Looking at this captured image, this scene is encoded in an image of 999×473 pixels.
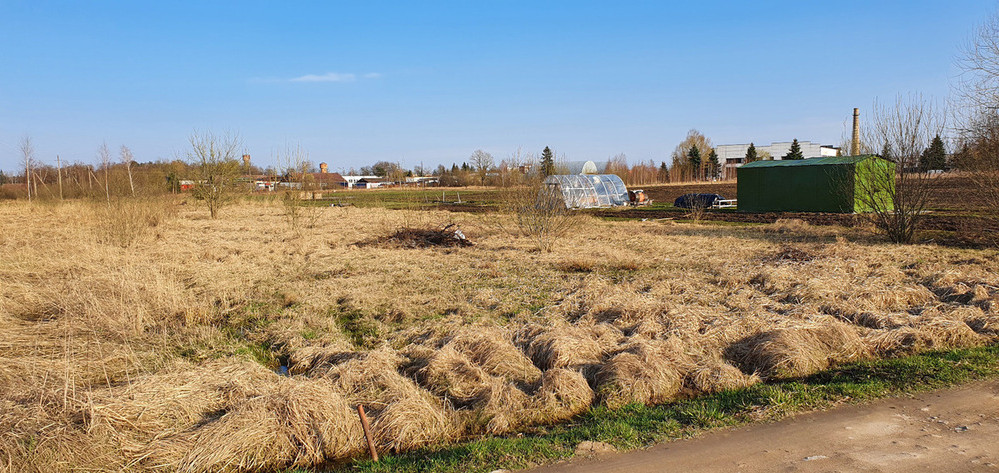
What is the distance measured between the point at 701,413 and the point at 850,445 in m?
1.01

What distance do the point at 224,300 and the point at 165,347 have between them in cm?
235

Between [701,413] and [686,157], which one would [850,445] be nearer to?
[701,413]

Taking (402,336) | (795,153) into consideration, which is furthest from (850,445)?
(795,153)

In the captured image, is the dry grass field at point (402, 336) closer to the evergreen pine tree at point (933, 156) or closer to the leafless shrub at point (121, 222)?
the leafless shrub at point (121, 222)

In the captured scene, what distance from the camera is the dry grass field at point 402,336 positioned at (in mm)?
4523

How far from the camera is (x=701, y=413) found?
4734 millimetres

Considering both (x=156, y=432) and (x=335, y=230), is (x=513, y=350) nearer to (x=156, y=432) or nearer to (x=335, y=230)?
(x=156, y=432)

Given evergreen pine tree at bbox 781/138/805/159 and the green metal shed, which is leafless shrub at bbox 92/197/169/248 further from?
evergreen pine tree at bbox 781/138/805/159

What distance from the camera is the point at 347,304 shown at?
8836 millimetres

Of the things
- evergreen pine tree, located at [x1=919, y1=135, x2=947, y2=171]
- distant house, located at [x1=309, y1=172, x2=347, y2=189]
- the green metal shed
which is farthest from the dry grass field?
the green metal shed

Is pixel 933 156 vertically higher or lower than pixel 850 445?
higher

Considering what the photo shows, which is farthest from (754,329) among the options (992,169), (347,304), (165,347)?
(992,169)

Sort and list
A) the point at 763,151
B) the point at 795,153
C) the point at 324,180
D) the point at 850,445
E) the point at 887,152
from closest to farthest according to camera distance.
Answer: the point at 850,445 → the point at 887,152 → the point at 324,180 → the point at 795,153 → the point at 763,151

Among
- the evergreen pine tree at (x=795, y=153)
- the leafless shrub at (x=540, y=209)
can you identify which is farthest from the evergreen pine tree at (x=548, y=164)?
the evergreen pine tree at (x=795, y=153)
